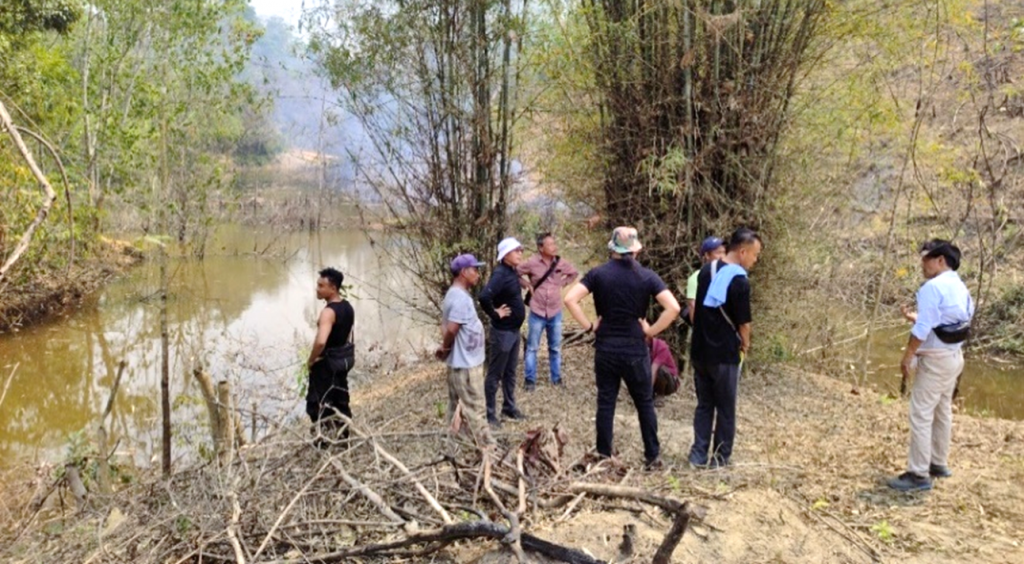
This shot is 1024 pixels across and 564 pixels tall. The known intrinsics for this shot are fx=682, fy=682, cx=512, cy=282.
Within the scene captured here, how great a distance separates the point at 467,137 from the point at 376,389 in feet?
11.5

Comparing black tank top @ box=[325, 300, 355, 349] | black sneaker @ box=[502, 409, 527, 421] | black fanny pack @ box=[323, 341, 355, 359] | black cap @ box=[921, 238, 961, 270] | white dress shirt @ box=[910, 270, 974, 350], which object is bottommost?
black sneaker @ box=[502, 409, 527, 421]

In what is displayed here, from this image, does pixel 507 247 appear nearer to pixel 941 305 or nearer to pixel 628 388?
pixel 628 388

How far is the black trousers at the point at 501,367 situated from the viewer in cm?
525

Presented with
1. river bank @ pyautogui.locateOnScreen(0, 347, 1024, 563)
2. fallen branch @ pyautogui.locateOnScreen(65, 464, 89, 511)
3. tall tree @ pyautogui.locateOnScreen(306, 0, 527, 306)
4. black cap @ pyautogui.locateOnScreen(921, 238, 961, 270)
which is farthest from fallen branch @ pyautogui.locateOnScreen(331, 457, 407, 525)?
tall tree @ pyautogui.locateOnScreen(306, 0, 527, 306)

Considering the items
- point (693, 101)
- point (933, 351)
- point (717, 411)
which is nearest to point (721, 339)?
point (717, 411)

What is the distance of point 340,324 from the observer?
4613 mm

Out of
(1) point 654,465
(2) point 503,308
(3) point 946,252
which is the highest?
(3) point 946,252

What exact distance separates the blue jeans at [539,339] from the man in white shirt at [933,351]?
10.1 feet

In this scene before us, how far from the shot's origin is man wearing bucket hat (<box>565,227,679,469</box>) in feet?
13.5

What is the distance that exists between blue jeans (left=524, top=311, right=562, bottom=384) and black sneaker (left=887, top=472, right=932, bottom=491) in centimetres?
310

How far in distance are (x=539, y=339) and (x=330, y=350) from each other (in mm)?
2443

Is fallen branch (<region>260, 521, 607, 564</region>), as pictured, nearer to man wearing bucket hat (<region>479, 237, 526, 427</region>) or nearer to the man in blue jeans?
man wearing bucket hat (<region>479, 237, 526, 427</region>)

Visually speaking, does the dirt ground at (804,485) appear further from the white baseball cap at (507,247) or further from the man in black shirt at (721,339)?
the white baseball cap at (507,247)

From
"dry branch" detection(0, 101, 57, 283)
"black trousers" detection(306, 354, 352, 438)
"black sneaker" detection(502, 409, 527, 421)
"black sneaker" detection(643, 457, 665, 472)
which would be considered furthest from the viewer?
"black sneaker" detection(502, 409, 527, 421)
